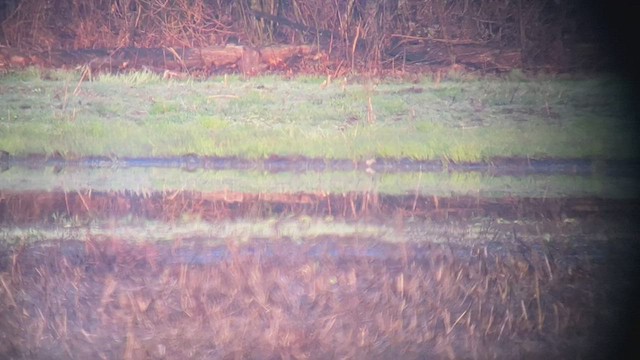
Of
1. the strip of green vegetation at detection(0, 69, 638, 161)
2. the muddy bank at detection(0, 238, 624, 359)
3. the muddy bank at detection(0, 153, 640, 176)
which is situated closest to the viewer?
the muddy bank at detection(0, 238, 624, 359)

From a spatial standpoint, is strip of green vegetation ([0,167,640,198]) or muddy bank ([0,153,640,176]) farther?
muddy bank ([0,153,640,176])

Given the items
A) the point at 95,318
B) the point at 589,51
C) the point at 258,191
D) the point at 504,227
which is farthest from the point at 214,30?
the point at 95,318

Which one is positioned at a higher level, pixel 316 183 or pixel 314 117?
pixel 314 117

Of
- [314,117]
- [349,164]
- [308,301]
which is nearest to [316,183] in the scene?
[349,164]

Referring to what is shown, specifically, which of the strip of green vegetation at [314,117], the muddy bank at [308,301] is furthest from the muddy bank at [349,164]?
the muddy bank at [308,301]

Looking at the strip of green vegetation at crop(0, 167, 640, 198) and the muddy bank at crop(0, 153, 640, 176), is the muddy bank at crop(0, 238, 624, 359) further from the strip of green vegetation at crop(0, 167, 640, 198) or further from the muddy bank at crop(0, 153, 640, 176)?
the muddy bank at crop(0, 153, 640, 176)

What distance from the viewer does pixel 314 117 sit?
5.59 meters

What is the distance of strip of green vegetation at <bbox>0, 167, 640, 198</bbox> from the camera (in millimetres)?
4438

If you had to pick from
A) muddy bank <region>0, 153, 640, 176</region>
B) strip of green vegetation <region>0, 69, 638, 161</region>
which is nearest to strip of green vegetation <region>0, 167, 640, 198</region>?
muddy bank <region>0, 153, 640, 176</region>

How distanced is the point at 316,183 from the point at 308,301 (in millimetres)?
1915

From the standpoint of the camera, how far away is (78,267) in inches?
122

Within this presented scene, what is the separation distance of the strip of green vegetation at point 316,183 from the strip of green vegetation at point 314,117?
35 cm

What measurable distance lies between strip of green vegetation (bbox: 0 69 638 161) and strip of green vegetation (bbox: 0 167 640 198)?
1.15 ft

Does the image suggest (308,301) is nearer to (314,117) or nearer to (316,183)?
(316,183)
